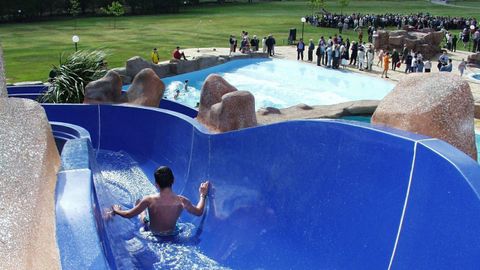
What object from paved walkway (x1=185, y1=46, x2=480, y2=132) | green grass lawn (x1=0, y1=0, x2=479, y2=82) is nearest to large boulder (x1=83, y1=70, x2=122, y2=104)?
green grass lawn (x1=0, y1=0, x2=479, y2=82)

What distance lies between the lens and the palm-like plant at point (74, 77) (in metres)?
11.9

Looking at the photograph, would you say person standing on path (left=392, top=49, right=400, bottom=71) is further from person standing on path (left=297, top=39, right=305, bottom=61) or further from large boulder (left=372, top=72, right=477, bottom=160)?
large boulder (left=372, top=72, right=477, bottom=160)

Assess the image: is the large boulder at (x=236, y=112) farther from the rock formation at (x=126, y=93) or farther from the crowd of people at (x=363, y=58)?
the crowd of people at (x=363, y=58)

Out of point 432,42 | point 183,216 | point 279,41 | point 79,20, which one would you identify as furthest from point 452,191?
point 79,20

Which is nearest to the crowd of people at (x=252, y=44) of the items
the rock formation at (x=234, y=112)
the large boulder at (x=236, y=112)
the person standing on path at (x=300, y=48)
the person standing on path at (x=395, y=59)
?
the person standing on path at (x=300, y=48)

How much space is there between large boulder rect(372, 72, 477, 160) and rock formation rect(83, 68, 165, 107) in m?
6.27

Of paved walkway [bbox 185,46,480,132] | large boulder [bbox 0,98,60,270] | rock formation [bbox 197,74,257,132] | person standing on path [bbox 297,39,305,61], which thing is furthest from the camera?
person standing on path [bbox 297,39,305,61]

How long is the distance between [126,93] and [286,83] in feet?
36.0

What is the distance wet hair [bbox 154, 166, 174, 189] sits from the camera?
18.2 ft

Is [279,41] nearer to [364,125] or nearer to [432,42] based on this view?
[432,42]

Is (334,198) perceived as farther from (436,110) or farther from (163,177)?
(163,177)

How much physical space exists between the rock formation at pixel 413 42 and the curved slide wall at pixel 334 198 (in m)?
21.1

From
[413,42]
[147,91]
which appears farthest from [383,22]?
[147,91]

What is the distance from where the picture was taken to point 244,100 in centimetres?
779
